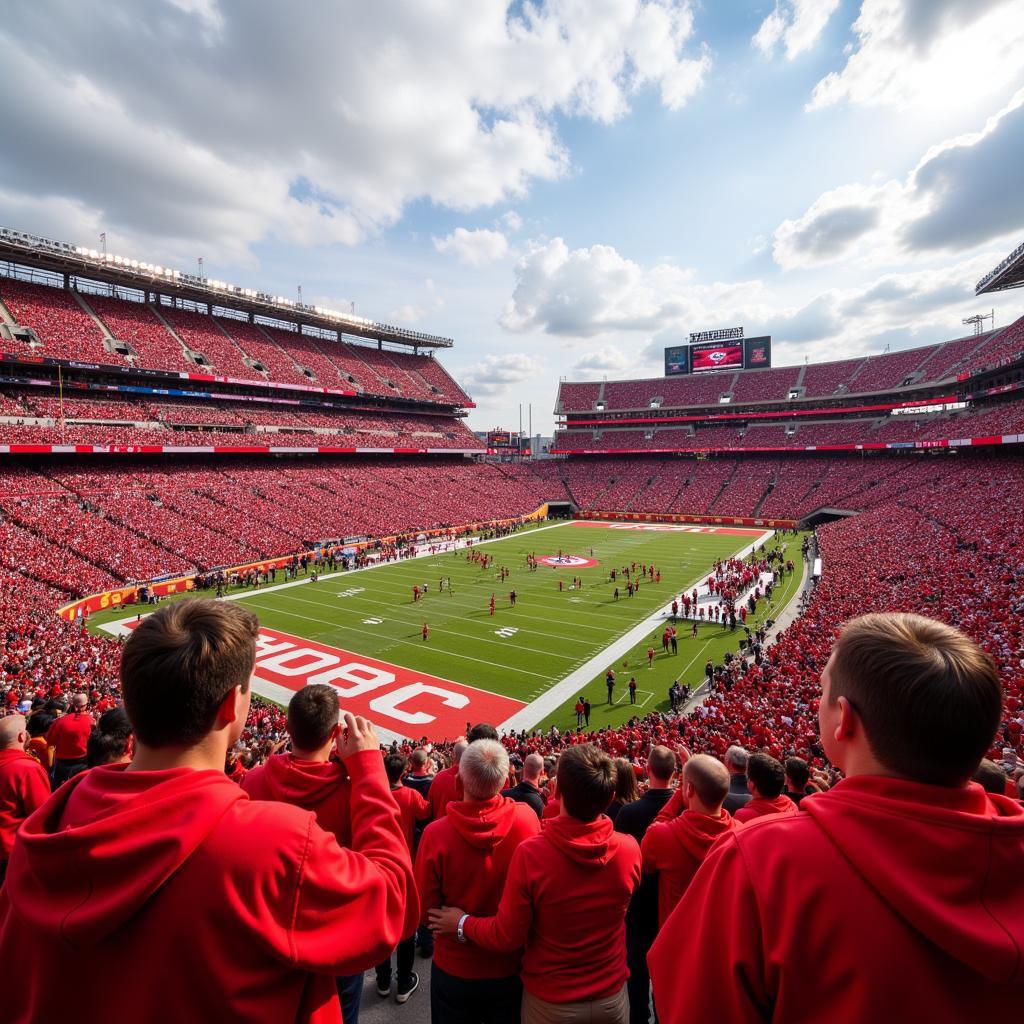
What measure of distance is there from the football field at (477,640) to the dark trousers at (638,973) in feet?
37.8

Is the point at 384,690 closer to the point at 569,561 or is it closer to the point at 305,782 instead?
the point at 305,782

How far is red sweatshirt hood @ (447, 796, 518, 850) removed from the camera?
3.07m

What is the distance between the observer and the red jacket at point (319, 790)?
8.98 feet

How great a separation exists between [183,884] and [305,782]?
1380 mm

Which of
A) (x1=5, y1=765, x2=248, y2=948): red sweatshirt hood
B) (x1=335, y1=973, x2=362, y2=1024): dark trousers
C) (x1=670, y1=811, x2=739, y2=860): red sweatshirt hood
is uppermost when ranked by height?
(x1=5, y1=765, x2=248, y2=948): red sweatshirt hood

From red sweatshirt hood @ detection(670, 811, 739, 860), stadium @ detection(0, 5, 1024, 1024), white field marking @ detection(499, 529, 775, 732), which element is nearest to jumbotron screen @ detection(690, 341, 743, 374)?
stadium @ detection(0, 5, 1024, 1024)

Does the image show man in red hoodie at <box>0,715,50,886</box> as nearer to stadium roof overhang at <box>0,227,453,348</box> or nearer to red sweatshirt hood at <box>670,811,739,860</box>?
red sweatshirt hood at <box>670,811,739,860</box>

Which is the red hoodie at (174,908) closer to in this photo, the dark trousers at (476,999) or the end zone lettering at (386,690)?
the dark trousers at (476,999)

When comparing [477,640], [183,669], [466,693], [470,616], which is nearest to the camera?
[183,669]

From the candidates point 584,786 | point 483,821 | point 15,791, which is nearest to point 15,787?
point 15,791

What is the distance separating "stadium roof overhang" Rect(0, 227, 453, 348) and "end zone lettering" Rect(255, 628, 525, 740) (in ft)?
131

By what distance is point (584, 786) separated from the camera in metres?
2.79

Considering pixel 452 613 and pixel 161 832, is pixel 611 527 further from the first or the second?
pixel 161 832

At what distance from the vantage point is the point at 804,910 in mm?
1327
